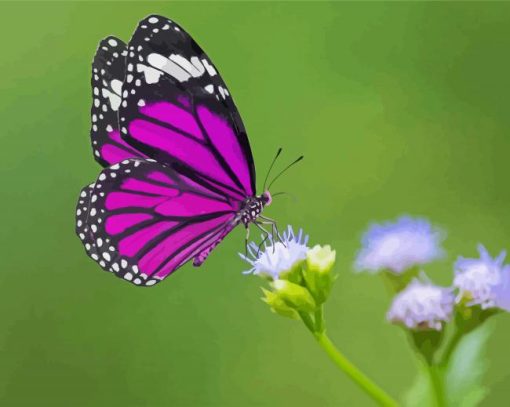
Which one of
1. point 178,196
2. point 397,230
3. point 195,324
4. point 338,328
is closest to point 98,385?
point 195,324

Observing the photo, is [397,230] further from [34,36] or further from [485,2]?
[34,36]

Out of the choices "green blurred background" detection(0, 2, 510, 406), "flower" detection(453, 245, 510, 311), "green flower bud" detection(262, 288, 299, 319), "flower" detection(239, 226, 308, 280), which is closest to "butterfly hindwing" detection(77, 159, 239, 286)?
"flower" detection(239, 226, 308, 280)

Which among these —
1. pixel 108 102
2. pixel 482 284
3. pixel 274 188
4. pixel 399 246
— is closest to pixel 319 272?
pixel 399 246

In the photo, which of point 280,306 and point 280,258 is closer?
point 280,306

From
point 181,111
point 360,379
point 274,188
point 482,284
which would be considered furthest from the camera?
point 274,188

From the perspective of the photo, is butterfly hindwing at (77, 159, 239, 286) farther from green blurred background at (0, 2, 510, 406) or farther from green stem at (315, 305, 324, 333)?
green blurred background at (0, 2, 510, 406)

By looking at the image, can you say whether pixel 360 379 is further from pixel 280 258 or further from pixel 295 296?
pixel 280 258
